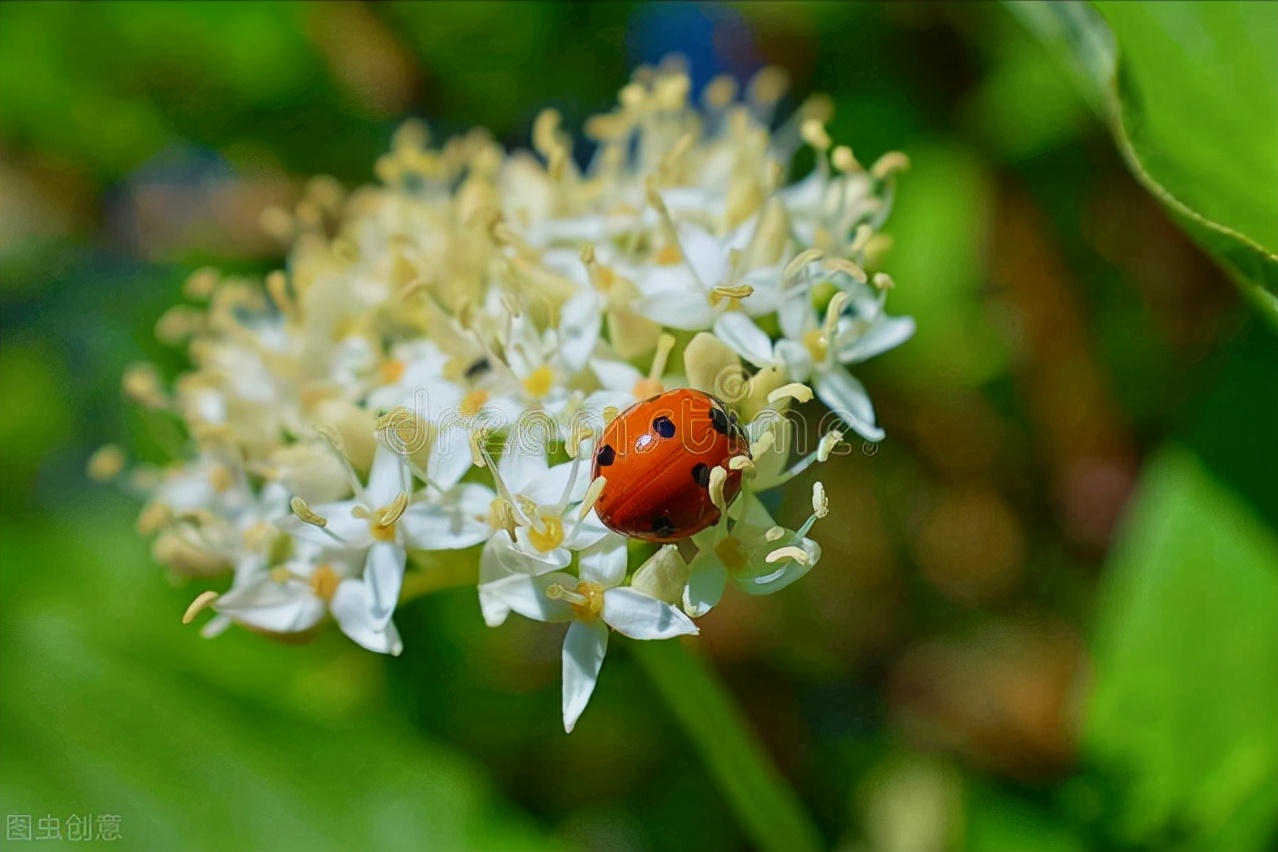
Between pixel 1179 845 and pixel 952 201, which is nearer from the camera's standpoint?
pixel 1179 845

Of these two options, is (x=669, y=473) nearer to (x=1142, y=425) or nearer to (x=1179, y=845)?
(x=1179, y=845)

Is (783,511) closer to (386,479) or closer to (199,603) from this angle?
(386,479)

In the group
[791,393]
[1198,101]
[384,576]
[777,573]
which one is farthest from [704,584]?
[1198,101]

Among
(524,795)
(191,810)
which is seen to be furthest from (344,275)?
(524,795)

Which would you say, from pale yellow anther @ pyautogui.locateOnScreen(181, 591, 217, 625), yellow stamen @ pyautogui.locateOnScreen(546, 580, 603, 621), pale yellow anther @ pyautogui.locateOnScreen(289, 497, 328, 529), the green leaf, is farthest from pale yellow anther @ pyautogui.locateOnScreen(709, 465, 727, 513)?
the green leaf

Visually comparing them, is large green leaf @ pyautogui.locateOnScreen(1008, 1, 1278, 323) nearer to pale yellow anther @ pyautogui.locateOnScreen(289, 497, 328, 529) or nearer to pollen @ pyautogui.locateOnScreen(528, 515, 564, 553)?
pollen @ pyautogui.locateOnScreen(528, 515, 564, 553)

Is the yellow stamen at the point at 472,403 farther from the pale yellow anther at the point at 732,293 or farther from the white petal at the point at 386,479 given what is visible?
the pale yellow anther at the point at 732,293
